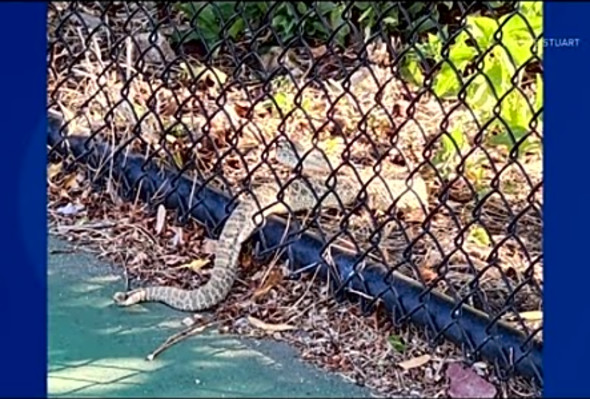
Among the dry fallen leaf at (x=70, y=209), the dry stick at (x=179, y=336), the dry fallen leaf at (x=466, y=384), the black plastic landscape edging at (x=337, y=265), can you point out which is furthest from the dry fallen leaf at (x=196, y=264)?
the dry fallen leaf at (x=466, y=384)

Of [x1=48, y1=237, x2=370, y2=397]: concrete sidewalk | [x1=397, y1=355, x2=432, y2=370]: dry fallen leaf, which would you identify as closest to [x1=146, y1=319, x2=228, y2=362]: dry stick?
[x1=48, y1=237, x2=370, y2=397]: concrete sidewalk

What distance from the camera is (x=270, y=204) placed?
12.0 feet

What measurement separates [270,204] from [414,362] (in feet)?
2.74

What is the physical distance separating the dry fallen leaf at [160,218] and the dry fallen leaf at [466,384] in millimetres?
1173

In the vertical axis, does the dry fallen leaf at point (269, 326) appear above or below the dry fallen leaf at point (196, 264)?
below

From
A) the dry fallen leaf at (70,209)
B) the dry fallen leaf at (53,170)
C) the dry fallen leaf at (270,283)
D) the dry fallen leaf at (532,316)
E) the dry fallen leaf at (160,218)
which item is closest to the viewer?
the dry fallen leaf at (532,316)

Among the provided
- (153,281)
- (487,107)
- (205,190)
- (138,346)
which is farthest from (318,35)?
(138,346)

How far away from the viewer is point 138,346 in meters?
3.10

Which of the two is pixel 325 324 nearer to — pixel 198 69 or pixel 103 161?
pixel 103 161

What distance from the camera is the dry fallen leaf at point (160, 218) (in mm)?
3811

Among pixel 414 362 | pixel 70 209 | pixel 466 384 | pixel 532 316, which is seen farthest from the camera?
pixel 70 209

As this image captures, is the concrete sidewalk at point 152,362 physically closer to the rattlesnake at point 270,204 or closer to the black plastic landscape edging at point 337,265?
the rattlesnake at point 270,204

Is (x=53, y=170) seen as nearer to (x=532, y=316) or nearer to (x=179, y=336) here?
(x=179, y=336)

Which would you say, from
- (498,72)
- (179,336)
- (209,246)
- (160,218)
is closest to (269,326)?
(179,336)
